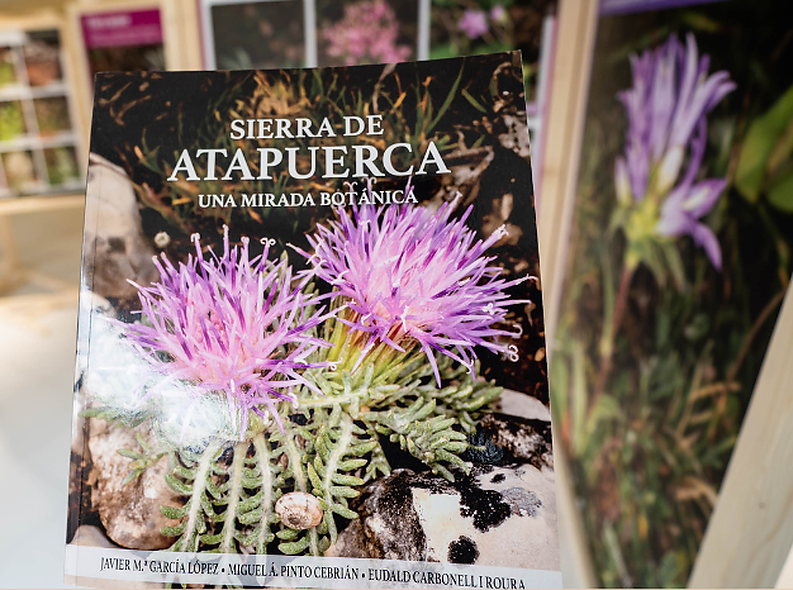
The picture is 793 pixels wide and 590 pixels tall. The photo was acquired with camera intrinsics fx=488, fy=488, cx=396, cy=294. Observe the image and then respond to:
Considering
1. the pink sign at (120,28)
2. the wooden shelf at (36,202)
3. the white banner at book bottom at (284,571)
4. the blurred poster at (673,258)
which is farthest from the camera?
the wooden shelf at (36,202)

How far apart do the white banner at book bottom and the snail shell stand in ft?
0.07

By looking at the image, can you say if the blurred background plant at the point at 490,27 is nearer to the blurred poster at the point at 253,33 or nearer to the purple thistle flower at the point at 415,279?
the blurred poster at the point at 253,33

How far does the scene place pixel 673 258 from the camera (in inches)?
22.8

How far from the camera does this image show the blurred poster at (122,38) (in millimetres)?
1284

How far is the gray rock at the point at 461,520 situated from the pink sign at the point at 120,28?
1.48 m

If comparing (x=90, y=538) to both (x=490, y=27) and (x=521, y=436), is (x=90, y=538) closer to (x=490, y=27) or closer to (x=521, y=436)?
(x=521, y=436)

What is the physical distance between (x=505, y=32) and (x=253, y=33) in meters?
0.43

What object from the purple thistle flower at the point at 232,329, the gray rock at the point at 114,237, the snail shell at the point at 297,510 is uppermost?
the gray rock at the point at 114,237

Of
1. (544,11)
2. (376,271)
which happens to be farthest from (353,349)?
(544,11)

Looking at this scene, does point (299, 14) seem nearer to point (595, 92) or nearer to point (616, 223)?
point (595, 92)

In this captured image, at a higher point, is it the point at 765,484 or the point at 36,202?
the point at 36,202

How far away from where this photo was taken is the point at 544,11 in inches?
33.4

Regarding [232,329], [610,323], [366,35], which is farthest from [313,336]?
[366,35]

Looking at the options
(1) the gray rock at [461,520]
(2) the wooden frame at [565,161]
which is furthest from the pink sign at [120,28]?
(1) the gray rock at [461,520]
